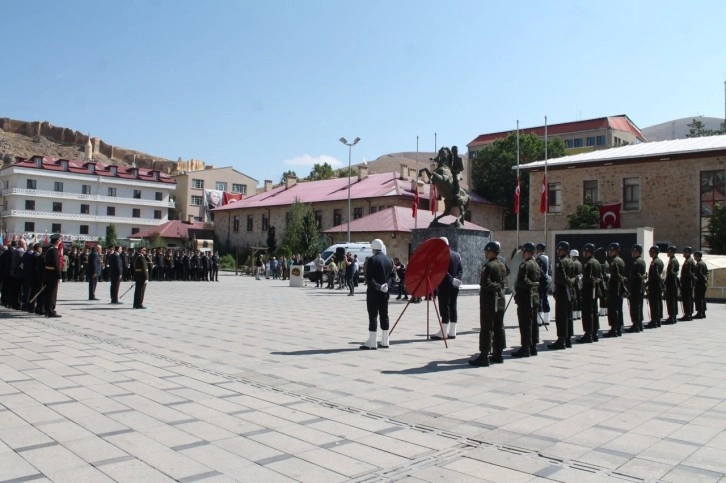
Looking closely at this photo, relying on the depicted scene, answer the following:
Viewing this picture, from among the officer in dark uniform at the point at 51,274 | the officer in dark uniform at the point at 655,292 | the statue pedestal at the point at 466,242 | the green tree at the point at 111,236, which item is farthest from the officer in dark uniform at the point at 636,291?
the green tree at the point at 111,236

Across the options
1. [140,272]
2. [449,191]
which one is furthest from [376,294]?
[449,191]

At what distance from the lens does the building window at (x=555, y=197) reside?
41156 millimetres

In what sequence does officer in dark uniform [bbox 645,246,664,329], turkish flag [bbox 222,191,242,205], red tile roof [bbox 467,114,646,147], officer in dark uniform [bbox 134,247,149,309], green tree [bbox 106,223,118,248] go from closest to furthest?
officer in dark uniform [bbox 645,246,664,329]
officer in dark uniform [bbox 134,247,149,309]
green tree [bbox 106,223,118,248]
turkish flag [bbox 222,191,242,205]
red tile roof [bbox 467,114,646,147]

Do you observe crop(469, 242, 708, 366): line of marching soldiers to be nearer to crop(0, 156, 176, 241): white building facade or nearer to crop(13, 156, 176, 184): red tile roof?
crop(0, 156, 176, 241): white building facade

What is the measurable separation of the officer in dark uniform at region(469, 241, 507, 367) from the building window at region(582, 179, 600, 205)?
32.6 meters

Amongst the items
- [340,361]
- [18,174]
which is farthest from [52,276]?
[18,174]

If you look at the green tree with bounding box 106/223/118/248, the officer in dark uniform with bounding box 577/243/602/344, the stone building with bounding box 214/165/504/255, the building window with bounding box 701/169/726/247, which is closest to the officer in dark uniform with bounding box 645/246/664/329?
the officer in dark uniform with bounding box 577/243/602/344

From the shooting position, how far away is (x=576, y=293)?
515 inches

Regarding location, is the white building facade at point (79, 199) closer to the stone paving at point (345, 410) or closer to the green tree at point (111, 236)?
the green tree at point (111, 236)

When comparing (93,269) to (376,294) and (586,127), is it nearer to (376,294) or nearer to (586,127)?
(376,294)

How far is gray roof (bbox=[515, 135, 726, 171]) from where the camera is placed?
35.5 meters

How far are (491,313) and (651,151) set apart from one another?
3388 centimetres

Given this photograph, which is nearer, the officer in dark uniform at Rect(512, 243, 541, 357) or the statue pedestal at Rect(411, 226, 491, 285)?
the officer in dark uniform at Rect(512, 243, 541, 357)

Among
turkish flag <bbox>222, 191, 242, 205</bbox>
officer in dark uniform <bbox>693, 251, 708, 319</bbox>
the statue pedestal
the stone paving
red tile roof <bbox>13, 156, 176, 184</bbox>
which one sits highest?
red tile roof <bbox>13, 156, 176, 184</bbox>
